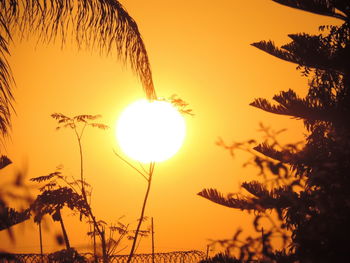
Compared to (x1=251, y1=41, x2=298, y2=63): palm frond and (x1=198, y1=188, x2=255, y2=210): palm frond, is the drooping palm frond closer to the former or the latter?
(x1=251, y1=41, x2=298, y2=63): palm frond

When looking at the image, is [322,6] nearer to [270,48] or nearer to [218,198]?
[270,48]

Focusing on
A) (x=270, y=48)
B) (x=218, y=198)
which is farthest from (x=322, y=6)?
(x=218, y=198)

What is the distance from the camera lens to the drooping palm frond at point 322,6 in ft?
22.0

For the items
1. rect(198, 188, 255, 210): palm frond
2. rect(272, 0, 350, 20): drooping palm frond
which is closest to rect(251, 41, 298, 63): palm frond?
rect(272, 0, 350, 20): drooping palm frond

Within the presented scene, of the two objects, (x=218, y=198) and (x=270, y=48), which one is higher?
(x=270, y=48)

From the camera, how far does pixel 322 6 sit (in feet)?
22.3

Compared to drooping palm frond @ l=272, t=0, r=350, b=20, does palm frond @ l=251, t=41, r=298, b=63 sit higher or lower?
lower

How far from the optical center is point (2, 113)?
8.00ft

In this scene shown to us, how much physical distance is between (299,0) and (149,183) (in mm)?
4452

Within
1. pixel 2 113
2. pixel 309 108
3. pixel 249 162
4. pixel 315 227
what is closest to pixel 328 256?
pixel 315 227

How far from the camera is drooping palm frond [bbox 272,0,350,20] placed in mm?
6695

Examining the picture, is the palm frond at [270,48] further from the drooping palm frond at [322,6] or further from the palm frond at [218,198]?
the palm frond at [218,198]

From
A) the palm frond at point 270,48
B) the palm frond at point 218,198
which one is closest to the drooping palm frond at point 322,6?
the palm frond at point 270,48

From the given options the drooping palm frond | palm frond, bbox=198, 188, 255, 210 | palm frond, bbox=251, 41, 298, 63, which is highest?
the drooping palm frond
